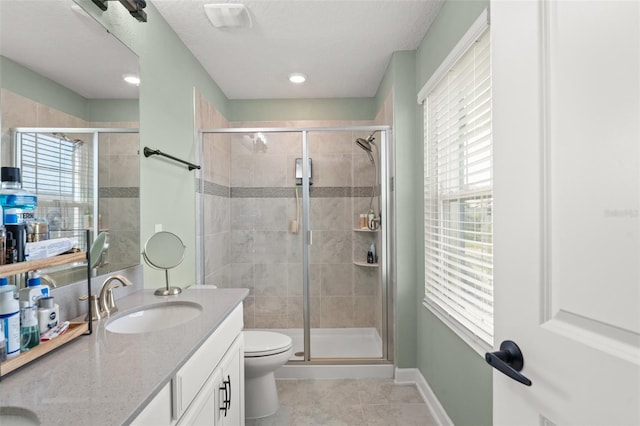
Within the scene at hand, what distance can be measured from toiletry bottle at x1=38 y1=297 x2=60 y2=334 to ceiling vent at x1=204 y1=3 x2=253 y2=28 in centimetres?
174

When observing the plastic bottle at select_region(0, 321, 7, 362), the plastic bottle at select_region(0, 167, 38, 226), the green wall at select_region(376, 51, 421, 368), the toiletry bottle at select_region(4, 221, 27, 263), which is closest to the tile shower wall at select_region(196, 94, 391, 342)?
the green wall at select_region(376, 51, 421, 368)

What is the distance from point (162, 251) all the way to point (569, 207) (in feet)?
6.04

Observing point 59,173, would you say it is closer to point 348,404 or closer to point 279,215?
point 279,215

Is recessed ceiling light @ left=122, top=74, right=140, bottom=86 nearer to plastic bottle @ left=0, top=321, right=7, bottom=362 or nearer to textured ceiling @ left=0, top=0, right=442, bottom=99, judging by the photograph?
textured ceiling @ left=0, top=0, right=442, bottom=99

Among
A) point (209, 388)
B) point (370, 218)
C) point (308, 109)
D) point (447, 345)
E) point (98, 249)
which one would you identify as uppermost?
point (308, 109)

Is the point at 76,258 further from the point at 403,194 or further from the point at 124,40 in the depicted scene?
the point at 403,194

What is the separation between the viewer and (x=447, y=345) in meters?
2.05

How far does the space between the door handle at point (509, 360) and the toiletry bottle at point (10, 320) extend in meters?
1.13

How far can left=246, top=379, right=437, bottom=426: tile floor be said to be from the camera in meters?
2.21

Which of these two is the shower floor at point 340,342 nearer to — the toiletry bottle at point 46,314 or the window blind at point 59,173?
the window blind at point 59,173

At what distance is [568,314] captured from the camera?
64 centimetres

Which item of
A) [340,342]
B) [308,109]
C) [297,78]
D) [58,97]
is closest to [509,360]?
[58,97]

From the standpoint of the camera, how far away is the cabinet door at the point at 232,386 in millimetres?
1465

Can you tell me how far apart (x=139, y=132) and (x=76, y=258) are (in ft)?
2.97
